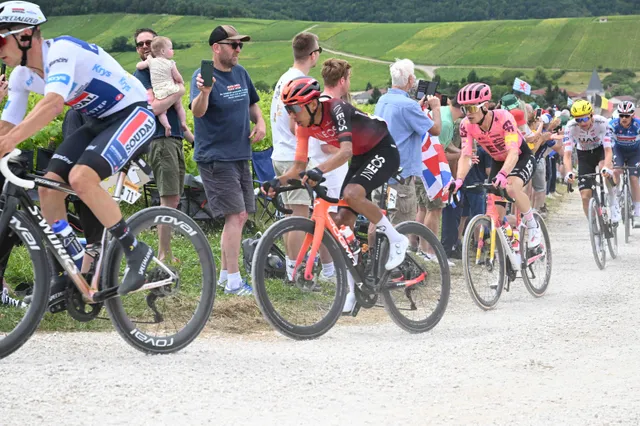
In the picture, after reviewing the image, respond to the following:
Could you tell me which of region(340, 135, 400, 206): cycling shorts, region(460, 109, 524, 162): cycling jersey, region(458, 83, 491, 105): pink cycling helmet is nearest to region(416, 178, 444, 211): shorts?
region(460, 109, 524, 162): cycling jersey

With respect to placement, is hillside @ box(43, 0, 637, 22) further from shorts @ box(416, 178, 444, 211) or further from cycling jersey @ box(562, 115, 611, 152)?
shorts @ box(416, 178, 444, 211)

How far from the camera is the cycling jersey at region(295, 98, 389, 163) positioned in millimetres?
7820

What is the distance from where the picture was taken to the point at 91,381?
228 inches

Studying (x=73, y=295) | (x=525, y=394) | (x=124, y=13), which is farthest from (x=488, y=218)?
(x=124, y=13)

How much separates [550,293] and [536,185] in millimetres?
8117

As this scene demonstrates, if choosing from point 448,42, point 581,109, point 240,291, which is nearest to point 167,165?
point 240,291

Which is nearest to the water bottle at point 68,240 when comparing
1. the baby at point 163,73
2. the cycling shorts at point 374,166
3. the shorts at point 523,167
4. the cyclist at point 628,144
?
the cycling shorts at point 374,166

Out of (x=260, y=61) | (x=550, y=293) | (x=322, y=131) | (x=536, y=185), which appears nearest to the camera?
(x=322, y=131)

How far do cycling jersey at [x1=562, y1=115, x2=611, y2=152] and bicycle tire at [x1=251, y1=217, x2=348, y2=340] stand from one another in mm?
8399

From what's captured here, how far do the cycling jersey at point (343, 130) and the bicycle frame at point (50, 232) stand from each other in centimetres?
192

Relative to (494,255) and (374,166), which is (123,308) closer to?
(374,166)

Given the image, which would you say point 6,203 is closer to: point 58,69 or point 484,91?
point 58,69

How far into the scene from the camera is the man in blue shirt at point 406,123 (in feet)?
37.2

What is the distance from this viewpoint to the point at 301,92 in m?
7.68
